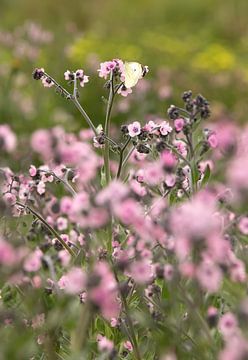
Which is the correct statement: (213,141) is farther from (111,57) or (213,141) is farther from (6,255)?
(111,57)

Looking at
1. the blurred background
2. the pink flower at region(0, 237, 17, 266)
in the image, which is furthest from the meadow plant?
→ the blurred background

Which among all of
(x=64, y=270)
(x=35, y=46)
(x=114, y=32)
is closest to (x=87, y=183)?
(x=64, y=270)

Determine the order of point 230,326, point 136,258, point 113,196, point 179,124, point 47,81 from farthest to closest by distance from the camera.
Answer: point 47,81 < point 179,124 < point 136,258 < point 230,326 < point 113,196

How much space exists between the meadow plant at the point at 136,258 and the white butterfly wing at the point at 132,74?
0.06 feet

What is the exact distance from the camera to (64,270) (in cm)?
265

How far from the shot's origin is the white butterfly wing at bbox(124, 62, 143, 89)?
91.1 inches

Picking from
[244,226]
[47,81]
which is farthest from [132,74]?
[244,226]

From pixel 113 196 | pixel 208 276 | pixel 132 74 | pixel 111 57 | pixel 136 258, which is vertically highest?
pixel 111 57

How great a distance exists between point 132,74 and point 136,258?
79 centimetres

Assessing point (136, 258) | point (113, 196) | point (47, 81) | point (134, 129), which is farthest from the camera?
point (47, 81)

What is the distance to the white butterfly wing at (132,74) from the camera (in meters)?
2.31

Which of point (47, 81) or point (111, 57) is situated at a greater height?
point (111, 57)

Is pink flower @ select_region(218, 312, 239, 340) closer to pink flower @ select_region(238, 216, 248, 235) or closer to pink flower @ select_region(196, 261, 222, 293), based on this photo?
pink flower @ select_region(196, 261, 222, 293)

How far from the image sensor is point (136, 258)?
1.77 metres
